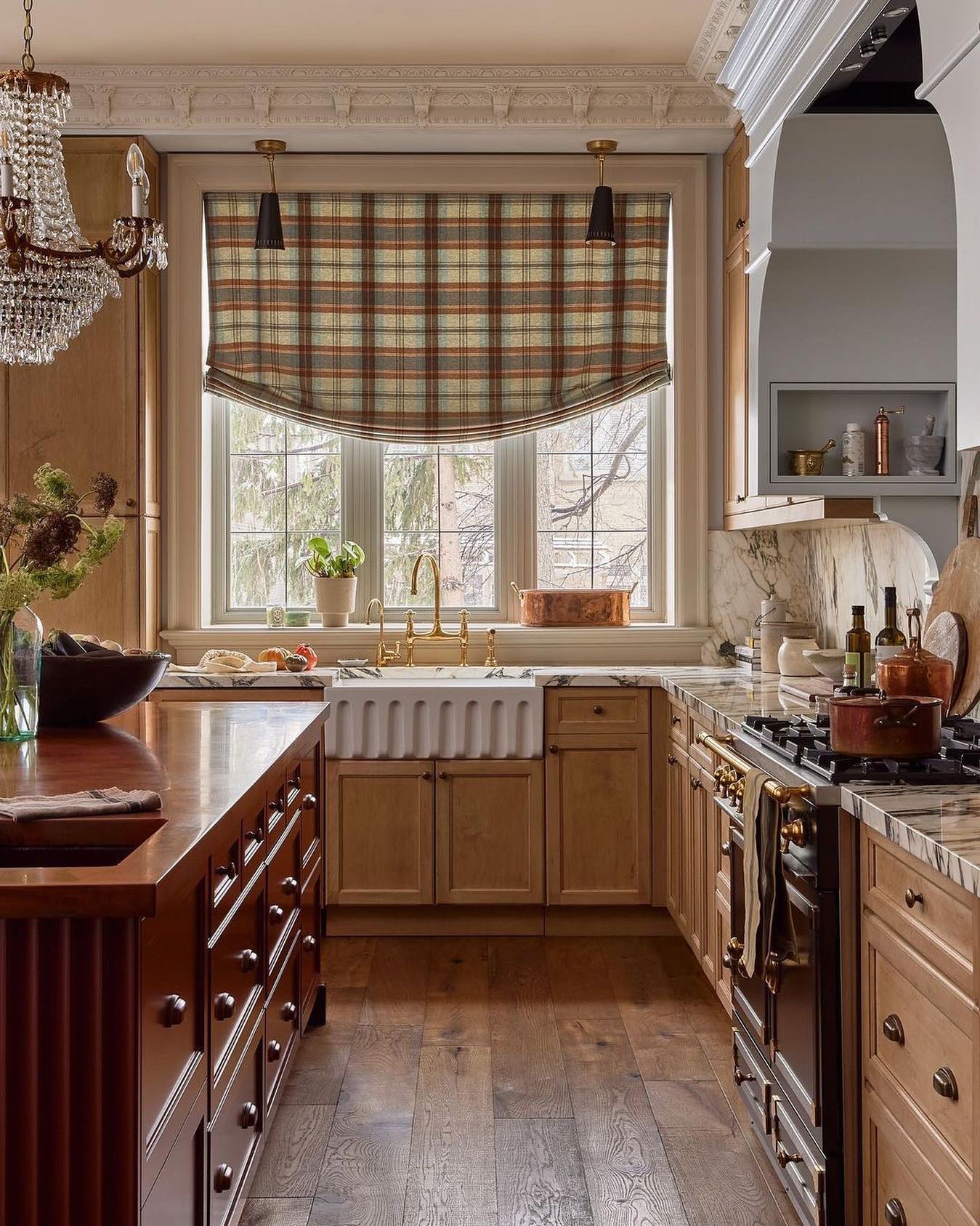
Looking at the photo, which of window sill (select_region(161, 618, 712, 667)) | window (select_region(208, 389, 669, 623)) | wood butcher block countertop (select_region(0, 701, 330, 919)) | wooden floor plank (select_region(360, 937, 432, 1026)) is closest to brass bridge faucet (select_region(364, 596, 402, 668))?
window sill (select_region(161, 618, 712, 667))

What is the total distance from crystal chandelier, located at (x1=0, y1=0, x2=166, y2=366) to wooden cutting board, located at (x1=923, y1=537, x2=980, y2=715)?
2.01 meters

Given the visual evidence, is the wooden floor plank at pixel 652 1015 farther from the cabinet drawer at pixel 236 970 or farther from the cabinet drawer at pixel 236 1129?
the cabinet drawer at pixel 236 970

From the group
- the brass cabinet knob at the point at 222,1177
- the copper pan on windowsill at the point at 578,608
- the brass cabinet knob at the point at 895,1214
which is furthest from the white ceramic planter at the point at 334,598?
the brass cabinet knob at the point at 895,1214

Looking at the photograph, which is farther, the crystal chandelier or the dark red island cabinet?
the crystal chandelier

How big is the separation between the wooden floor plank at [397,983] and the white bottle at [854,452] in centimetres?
201

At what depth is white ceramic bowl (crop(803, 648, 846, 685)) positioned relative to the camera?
12.1 ft

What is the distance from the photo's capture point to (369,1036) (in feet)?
10.8

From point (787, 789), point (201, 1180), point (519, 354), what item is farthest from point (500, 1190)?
point (519, 354)

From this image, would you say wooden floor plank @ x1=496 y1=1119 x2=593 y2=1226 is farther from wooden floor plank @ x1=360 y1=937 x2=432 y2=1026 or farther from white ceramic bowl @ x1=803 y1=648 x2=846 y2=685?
white ceramic bowl @ x1=803 y1=648 x2=846 y2=685

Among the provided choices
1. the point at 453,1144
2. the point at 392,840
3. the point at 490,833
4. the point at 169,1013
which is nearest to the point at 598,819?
the point at 490,833

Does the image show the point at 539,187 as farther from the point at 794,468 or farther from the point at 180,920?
the point at 180,920

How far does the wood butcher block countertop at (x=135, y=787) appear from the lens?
1.38 metres

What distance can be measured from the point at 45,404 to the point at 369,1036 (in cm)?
263

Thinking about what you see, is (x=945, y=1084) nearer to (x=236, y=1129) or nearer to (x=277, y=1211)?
(x=236, y=1129)
